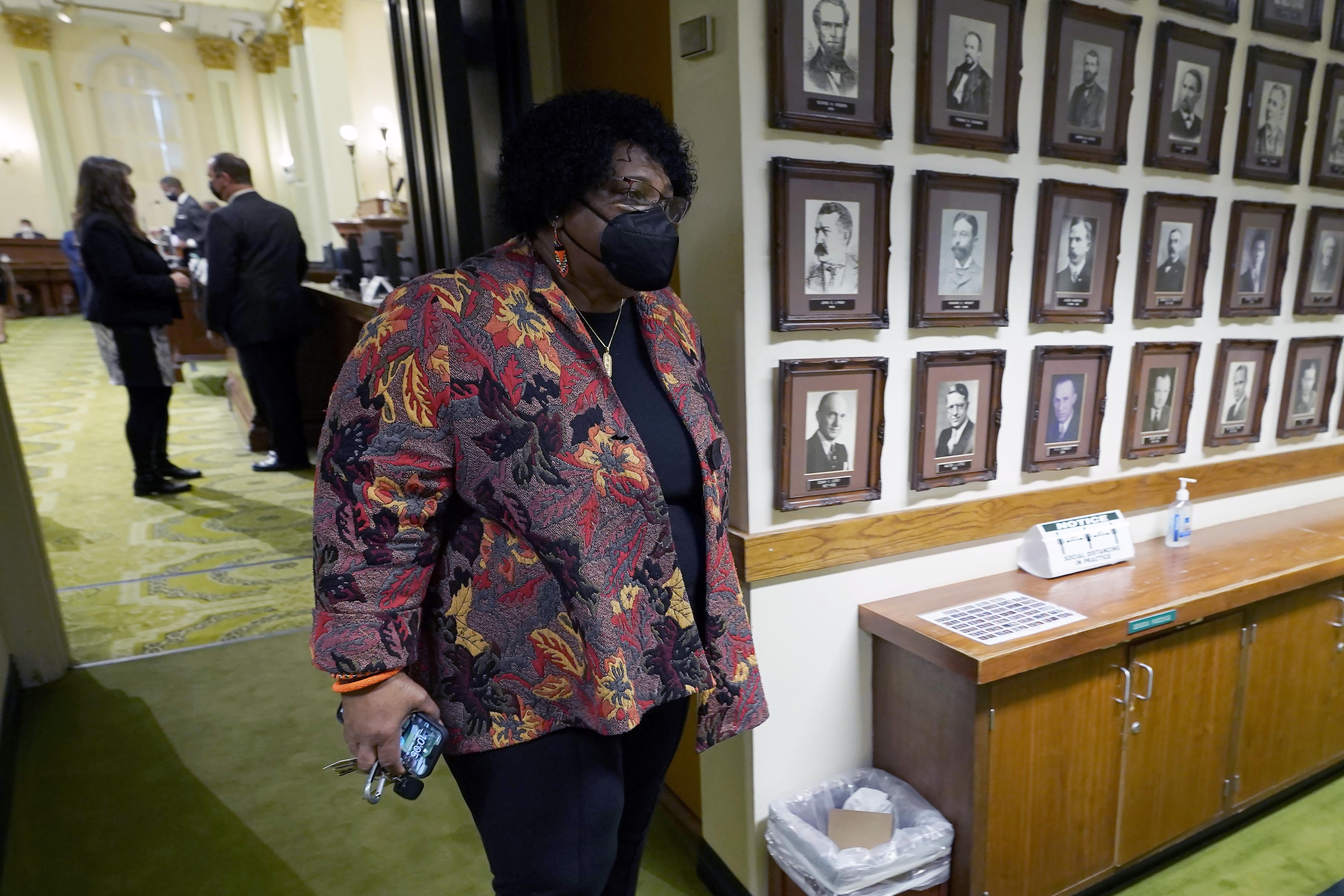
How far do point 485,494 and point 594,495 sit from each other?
129 millimetres

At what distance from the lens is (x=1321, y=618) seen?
1.91 meters

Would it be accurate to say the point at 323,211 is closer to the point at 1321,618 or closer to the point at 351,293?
the point at 351,293

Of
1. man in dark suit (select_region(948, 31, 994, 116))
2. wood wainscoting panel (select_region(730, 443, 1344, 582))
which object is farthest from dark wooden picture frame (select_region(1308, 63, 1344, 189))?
man in dark suit (select_region(948, 31, 994, 116))

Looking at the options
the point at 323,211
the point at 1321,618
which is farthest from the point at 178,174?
the point at 1321,618

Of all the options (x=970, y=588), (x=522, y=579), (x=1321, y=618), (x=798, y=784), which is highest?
(x=522, y=579)

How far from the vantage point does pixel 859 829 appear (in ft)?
4.84

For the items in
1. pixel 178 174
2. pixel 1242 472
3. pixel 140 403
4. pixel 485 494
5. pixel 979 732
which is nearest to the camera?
pixel 485 494

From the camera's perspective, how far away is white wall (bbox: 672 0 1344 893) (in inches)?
53.7

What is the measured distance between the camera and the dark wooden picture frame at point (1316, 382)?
2.29 m

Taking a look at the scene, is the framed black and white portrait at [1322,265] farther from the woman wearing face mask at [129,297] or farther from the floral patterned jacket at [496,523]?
the woman wearing face mask at [129,297]

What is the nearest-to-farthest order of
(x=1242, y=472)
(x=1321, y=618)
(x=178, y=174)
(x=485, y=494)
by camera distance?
(x=485, y=494) < (x=1321, y=618) < (x=1242, y=472) < (x=178, y=174)

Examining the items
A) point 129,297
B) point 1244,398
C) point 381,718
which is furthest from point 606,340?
point 129,297

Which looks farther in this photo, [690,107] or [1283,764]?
[1283,764]

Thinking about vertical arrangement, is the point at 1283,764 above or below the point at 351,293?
below
